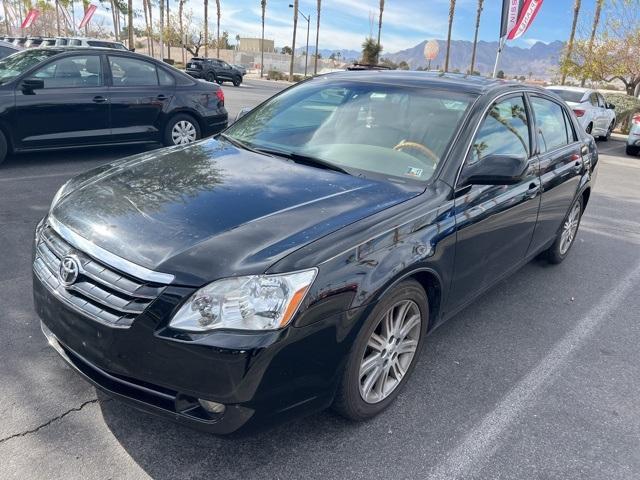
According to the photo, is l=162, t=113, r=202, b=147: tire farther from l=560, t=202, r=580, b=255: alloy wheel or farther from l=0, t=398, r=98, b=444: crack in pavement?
l=0, t=398, r=98, b=444: crack in pavement

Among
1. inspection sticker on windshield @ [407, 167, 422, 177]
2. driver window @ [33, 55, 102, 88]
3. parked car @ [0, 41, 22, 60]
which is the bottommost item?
inspection sticker on windshield @ [407, 167, 422, 177]

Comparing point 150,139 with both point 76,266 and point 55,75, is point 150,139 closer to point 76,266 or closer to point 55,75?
point 55,75

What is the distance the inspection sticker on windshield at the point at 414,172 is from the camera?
3.05 m

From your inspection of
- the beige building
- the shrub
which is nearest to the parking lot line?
the shrub

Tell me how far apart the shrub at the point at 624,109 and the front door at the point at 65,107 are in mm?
18854

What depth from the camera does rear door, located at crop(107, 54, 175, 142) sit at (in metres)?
7.52

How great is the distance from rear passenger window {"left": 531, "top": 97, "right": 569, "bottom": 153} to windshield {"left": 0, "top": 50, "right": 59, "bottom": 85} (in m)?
6.27

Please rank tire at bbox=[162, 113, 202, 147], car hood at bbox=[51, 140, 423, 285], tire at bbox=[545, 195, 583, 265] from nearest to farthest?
car hood at bbox=[51, 140, 423, 285]
tire at bbox=[545, 195, 583, 265]
tire at bbox=[162, 113, 202, 147]

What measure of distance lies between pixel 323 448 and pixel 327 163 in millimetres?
1619

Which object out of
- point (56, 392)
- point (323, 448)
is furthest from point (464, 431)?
point (56, 392)

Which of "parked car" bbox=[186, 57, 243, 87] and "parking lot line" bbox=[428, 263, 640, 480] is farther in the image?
"parked car" bbox=[186, 57, 243, 87]

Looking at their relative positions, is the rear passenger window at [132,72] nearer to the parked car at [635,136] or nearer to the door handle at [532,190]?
the door handle at [532,190]

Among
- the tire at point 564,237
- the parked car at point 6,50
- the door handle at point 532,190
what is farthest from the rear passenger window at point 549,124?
the parked car at point 6,50

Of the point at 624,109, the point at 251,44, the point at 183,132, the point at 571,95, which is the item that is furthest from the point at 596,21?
the point at 251,44
